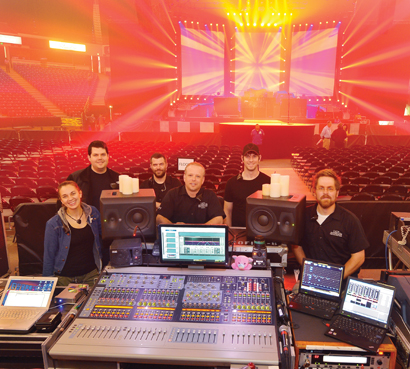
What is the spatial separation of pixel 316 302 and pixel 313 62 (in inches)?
886

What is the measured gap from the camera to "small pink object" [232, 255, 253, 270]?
2463mm

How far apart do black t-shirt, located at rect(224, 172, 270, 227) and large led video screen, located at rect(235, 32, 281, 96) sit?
781 inches

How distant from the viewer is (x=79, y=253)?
3.05 meters

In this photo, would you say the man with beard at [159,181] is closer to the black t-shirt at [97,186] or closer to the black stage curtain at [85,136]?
the black t-shirt at [97,186]

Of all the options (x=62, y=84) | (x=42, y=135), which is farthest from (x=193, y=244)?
(x=62, y=84)

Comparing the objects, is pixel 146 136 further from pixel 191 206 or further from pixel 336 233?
pixel 336 233

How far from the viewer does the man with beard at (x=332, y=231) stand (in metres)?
2.76

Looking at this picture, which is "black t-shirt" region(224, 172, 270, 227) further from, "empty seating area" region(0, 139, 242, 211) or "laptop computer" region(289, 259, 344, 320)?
"empty seating area" region(0, 139, 242, 211)

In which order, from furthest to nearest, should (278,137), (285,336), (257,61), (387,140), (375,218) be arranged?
1. (257,61)
2. (387,140)
3. (278,137)
4. (375,218)
5. (285,336)

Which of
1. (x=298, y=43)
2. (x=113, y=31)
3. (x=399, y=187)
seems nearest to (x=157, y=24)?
(x=113, y=31)

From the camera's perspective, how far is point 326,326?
7.13 feet

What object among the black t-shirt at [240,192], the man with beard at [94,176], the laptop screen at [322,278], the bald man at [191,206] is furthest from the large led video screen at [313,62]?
the laptop screen at [322,278]

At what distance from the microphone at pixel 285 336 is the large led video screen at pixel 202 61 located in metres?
21.6

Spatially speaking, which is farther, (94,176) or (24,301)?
(94,176)
